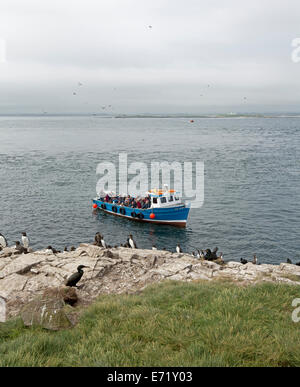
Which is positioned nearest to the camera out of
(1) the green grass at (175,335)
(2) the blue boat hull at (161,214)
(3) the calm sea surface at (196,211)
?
(1) the green grass at (175,335)

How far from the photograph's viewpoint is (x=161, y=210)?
33.3 meters

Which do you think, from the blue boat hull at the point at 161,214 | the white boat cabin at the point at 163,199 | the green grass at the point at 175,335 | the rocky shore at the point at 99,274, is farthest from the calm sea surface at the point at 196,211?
the green grass at the point at 175,335

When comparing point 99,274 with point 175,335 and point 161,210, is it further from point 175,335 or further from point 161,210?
point 161,210

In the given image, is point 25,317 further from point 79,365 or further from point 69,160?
point 69,160

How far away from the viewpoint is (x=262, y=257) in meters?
25.7

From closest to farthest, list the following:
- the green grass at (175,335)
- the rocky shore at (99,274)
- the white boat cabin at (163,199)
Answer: the green grass at (175,335) < the rocky shore at (99,274) < the white boat cabin at (163,199)

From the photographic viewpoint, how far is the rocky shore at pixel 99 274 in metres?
11.8

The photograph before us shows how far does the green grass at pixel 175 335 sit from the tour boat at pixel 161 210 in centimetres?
2386

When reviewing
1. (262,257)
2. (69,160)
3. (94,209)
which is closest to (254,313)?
(262,257)

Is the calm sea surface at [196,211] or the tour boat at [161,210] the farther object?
the tour boat at [161,210]

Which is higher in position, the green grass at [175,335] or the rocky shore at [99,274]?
the green grass at [175,335]

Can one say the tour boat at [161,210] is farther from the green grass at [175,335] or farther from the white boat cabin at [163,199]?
the green grass at [175,335]

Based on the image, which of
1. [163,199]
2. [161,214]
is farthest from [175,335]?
[163,199]
